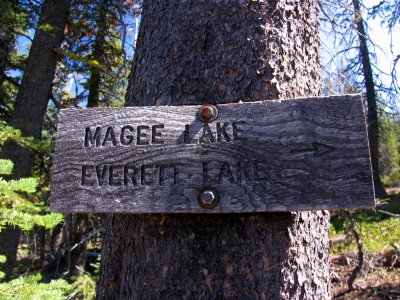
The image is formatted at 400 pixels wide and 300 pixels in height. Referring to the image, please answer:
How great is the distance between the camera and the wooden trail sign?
138cm

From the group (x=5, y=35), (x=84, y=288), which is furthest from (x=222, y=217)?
(x=5, y=35)

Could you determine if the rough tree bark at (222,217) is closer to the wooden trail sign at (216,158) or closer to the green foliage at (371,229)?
the wooden trail sign at (216,158)

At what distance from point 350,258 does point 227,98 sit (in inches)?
301

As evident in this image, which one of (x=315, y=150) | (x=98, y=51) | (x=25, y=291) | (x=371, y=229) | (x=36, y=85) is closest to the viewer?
(x=315, y=150)

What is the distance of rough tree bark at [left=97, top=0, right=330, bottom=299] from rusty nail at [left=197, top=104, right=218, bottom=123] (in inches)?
5.3

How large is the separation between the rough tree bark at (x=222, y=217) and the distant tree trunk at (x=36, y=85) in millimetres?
5800

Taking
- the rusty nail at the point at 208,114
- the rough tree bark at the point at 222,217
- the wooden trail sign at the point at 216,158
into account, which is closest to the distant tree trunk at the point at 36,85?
the rough tree bark at the point at 222,217

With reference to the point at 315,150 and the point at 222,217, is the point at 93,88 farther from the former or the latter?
the point at 315,150

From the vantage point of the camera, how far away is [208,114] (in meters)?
1.49

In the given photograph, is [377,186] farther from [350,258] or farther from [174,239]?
[174,239]

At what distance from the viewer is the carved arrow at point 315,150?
4.56ft

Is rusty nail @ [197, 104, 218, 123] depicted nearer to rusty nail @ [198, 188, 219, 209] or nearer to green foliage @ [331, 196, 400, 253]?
rusty nail @ [198, 188, 219, 209]

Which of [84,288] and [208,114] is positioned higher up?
[208,114]

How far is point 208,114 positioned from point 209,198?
32cm
